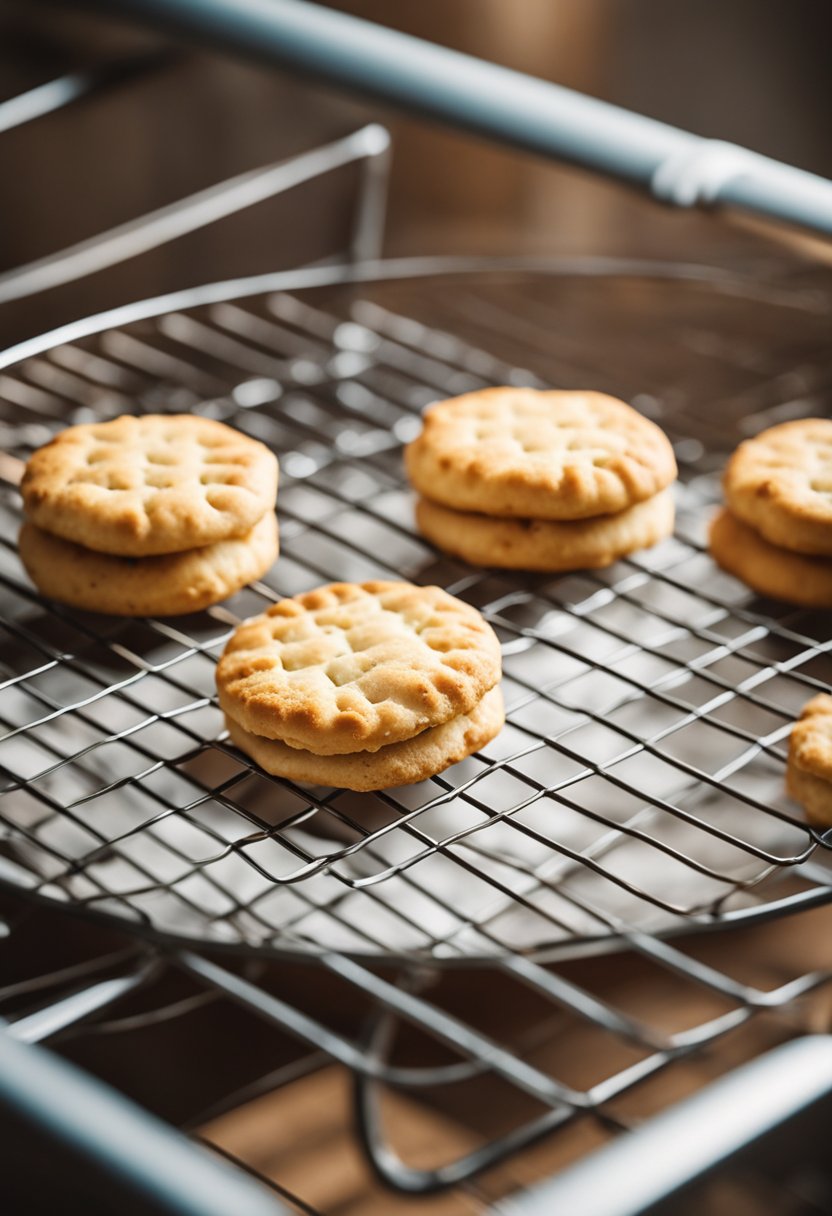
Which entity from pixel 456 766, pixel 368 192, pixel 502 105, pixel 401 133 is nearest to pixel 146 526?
pixel 456 766

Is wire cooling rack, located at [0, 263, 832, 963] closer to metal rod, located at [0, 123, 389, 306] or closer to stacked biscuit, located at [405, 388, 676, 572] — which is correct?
stacked biscuit, located at [405, 388, 676, 572]

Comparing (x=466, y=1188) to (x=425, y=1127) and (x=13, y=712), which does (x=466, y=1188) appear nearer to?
(x=425, y=1127)

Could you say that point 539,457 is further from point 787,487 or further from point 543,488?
point 787,487

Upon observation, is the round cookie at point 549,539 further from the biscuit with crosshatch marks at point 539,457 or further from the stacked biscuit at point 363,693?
the stacked biscuit at point 363,693

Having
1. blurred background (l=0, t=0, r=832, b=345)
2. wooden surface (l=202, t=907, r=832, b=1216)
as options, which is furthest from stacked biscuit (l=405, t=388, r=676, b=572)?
wooden surface (l=202, t=907, r=832, b=1216)

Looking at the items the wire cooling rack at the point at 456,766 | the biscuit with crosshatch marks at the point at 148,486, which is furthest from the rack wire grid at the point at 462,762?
the biscuit with crosshatch marks at the point at 148,486

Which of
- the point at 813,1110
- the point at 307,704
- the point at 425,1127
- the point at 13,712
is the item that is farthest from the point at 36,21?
the point at 813,1110
